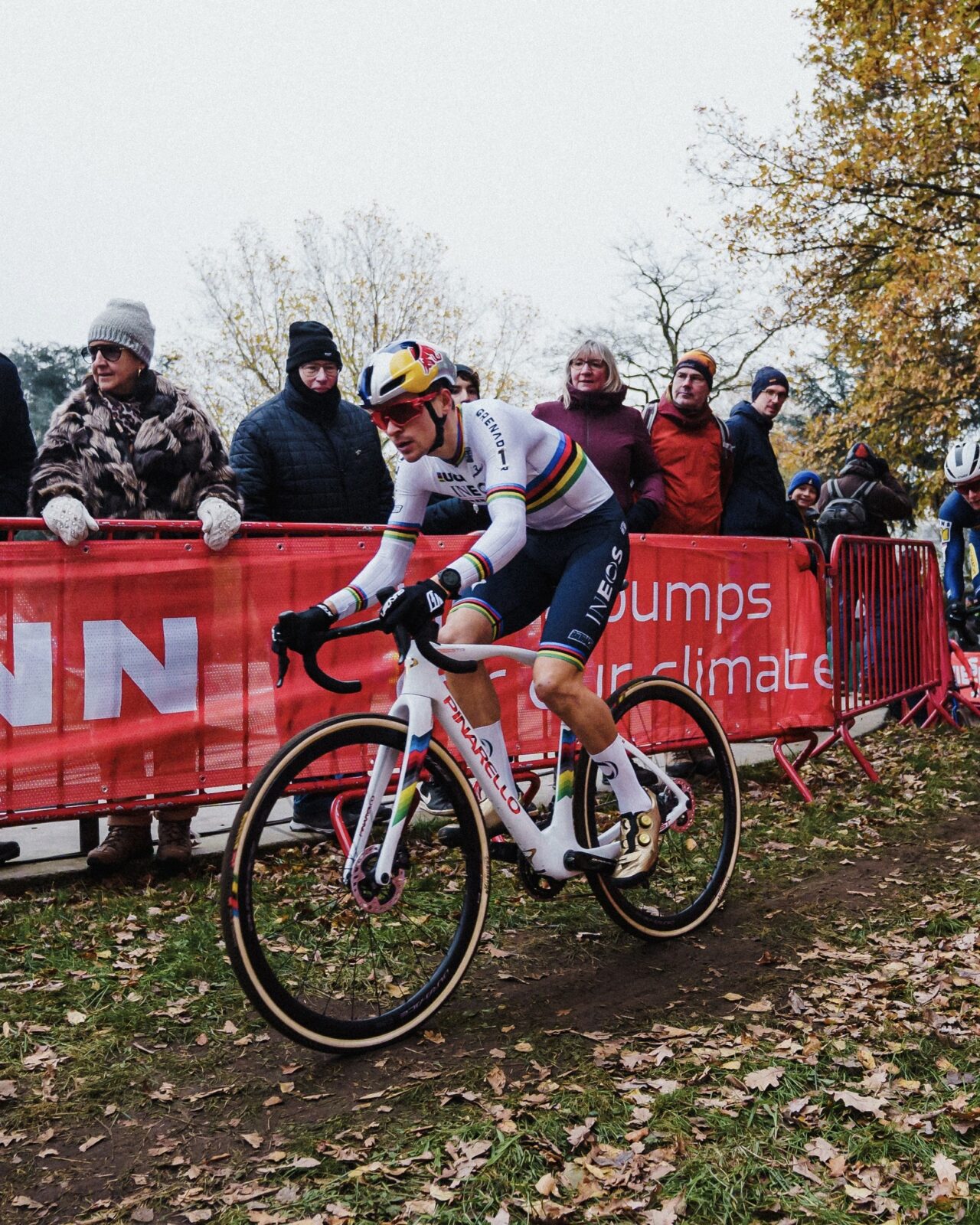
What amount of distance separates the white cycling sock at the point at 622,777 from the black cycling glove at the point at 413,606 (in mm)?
1170

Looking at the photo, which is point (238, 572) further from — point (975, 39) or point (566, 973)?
point (975, 39)

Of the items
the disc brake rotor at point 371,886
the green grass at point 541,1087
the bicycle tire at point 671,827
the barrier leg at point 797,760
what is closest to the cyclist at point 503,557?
the bicycle tire at point 671,827

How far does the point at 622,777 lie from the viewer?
4.27 meters

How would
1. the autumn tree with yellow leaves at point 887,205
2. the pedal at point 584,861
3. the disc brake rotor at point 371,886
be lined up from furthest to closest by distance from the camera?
the autumn tree with yellow leaves at point 887,205, the pedal at point 584,861, the disc brake rotor at point 371,886

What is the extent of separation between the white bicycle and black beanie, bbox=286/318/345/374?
2943 millimetres

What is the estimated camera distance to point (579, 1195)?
275 cm

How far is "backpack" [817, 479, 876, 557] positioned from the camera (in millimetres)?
10250

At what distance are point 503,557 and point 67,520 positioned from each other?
2.46 metres

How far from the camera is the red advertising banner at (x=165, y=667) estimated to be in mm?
5059

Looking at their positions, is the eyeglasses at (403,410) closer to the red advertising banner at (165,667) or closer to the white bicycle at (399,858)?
the white bicycle at (399,858)

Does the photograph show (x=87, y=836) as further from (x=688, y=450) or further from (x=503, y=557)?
(x=688, y=450)

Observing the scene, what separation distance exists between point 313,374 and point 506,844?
3.41 meters

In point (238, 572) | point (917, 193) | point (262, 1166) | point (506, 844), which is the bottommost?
point (262, 1166)

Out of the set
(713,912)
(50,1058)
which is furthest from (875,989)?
(50,1058)
